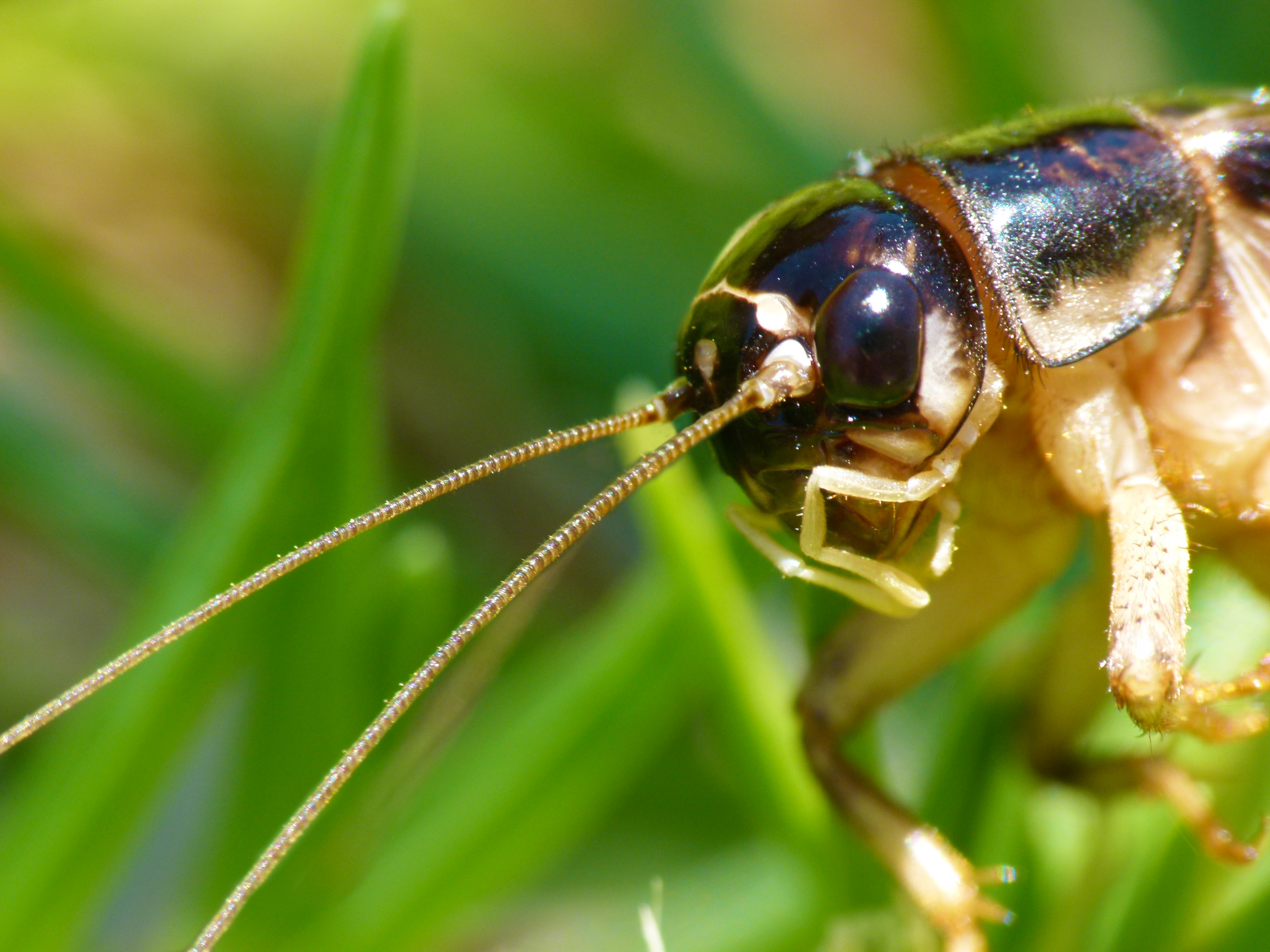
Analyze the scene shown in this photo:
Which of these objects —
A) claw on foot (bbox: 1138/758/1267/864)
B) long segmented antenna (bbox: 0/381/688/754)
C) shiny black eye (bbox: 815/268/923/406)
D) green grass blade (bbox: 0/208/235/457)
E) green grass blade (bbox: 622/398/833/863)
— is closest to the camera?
long segmented antenna (bbox: 0/381/688/754)

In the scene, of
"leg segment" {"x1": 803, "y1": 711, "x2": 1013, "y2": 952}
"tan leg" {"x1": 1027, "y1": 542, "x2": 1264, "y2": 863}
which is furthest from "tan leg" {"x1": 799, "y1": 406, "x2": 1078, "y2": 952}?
"tan leg" {"x1": 1027, "y1": 542, "x2": 1264, "y2": 863}

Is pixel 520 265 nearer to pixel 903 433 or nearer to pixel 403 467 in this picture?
pixel 403 467

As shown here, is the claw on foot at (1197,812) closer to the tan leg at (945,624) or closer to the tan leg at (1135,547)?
the tan leg at (1135,547)

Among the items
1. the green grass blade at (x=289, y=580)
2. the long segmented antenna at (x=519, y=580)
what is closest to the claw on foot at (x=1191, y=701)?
the long segmented antenna at (x=519, y=580)

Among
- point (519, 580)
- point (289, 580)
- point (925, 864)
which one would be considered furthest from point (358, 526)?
point (925, 864)

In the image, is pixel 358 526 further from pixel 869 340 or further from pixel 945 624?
pixel 945 624

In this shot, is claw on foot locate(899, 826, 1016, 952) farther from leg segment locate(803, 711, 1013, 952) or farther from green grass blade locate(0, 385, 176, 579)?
green grass blade locate(0, 385, 176, 579)
